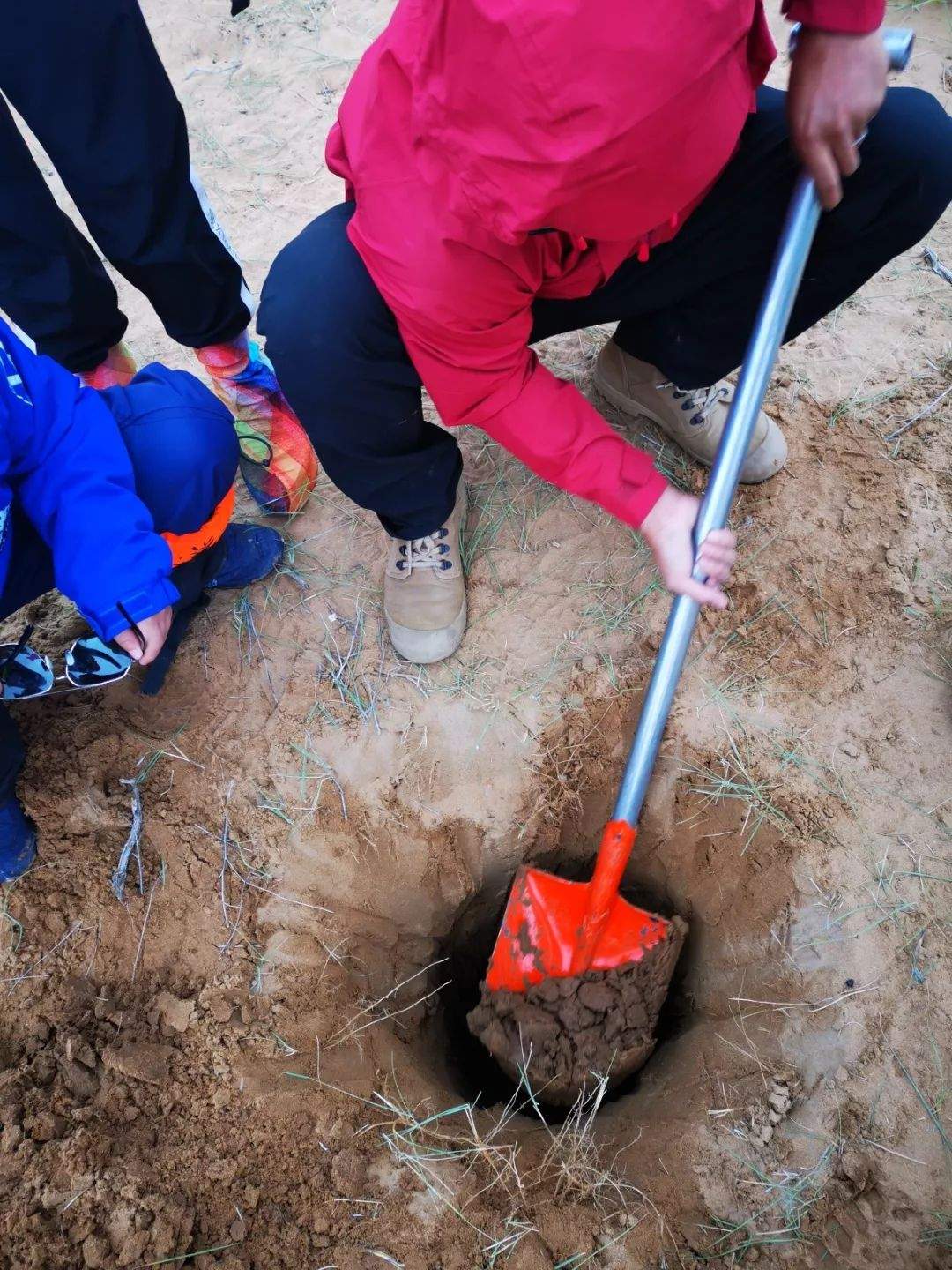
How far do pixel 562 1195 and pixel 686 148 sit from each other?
166 cm

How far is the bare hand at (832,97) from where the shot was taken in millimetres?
1336

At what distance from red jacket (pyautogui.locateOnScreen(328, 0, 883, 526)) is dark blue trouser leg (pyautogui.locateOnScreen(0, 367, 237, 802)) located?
1.87 feet

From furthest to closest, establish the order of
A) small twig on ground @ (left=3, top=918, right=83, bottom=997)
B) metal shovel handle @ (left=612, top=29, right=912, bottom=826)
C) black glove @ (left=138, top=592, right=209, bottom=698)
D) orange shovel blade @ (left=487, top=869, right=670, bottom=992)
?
black glove @ (left=138, top=592, right=209, bottom=698), orange shovel blade @ (left=487, top=869, right=670, bottom=992), small twig on ground @ (left=3, top=918, right=83, bottom=997), metal shovel handle @ (left=612, top=29, right=912, bottom=826)

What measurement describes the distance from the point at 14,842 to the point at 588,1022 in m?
1.24

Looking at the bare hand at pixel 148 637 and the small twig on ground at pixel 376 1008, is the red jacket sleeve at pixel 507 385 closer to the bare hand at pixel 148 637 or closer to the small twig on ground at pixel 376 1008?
the bare hand at pixel 148 637

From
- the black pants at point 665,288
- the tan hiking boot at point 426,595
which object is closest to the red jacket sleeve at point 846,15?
the black pants at point 665,288

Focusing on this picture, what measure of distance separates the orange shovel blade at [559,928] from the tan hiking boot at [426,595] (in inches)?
21.7

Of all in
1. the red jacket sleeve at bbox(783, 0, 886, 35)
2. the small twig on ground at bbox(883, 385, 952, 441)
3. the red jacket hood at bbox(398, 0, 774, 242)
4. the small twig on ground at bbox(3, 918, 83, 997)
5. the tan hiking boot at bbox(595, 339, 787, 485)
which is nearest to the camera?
the red jacket hood at bbox(398, 0, 774, 242)

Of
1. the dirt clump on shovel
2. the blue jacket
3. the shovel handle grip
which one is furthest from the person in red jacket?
the dirt clump on shovel

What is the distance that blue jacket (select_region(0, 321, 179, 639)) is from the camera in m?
1.51

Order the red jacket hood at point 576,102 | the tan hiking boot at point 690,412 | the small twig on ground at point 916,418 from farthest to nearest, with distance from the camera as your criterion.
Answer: the small twig on ground at point 916,418 → the tan hiking boot at point 690,412 → the red jacket hood at point 576,102

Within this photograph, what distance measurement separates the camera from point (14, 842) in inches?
65.0

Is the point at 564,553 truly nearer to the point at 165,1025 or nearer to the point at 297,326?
the point at 297,326

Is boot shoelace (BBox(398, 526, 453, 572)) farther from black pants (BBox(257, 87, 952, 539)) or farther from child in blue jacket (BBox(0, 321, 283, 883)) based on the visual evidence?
child in blue jacket (BBox(0, 321, 283, 883))
